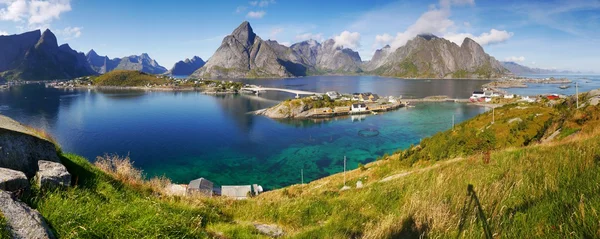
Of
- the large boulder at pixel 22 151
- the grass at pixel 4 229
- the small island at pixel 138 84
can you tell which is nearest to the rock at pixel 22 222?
the grass at pixel 4 229

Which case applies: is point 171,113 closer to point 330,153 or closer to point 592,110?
point 330,153

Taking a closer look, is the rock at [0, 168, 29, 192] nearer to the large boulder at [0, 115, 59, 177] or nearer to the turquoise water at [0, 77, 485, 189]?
the large boulder at [0, 115, 59, 177]

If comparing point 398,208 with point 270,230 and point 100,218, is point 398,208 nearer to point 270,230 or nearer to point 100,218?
point 270,230

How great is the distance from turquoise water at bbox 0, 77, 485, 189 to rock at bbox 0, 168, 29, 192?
2418 cm

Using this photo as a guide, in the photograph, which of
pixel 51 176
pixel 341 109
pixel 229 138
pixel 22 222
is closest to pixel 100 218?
pixel 22 222

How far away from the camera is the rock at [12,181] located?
3.15 m

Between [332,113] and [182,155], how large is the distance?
36.7m

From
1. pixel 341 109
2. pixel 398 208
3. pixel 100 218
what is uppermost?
pixel 100 218

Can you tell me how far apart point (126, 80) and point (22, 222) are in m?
167

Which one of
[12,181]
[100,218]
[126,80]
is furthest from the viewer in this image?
[126,80]

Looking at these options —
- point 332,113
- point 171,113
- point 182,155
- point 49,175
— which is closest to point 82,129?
point 171,113

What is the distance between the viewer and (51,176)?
388cm

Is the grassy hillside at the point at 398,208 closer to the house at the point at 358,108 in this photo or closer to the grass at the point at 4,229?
the grass at the point at 4,229

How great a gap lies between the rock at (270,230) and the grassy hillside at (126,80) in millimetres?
154020
